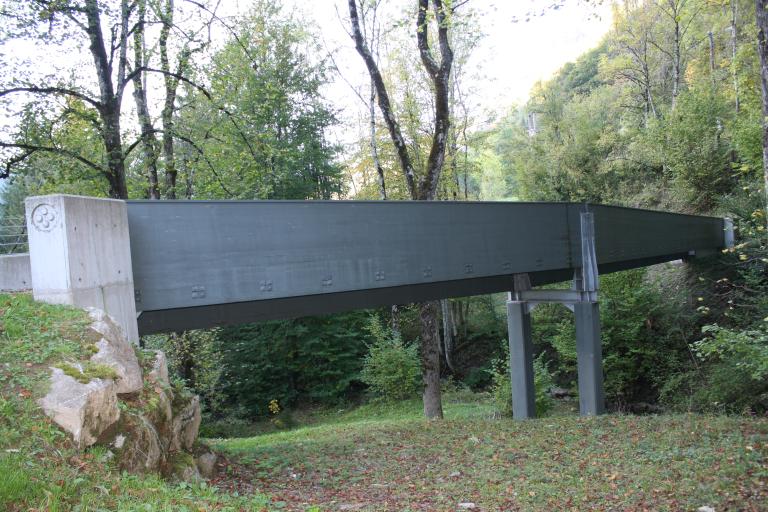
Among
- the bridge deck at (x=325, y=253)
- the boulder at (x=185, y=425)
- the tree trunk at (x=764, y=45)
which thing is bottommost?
the boulder at (x=185, y=425)

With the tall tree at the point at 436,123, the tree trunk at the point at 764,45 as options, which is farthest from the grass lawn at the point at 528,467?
the tree trunk at the point at 764,45

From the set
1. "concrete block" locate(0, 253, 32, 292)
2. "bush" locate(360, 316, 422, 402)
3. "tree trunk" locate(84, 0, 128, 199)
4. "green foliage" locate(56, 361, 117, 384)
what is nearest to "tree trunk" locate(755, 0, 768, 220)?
"green foliage" locate(56, 361, 117, 384)

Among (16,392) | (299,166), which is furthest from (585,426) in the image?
(299,166)

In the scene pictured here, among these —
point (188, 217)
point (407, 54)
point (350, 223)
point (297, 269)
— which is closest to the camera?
Result: point (188, 217)

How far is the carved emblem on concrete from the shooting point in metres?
6.14

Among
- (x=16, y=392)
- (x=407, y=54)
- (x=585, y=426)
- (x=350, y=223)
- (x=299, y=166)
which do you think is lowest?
(x=585, y=426)

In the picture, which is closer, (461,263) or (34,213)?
(34,213)

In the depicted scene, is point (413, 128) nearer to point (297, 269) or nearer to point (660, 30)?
point (660, 30)

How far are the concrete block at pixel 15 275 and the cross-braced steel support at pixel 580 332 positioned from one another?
981 centimetres

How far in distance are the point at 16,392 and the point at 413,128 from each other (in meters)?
23.5

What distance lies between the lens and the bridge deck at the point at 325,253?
7824mm

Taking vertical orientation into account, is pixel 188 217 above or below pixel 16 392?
above

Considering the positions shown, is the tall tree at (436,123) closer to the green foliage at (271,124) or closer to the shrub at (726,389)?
the green foliage at (271,124)

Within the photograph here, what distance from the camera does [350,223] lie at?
9.62 m
